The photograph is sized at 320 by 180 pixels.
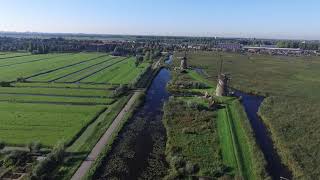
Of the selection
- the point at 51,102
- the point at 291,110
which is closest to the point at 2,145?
the point at 51,102

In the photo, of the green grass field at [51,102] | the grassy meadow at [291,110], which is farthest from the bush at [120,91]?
the grassy meadow at [291,110]

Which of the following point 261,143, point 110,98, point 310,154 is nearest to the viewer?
point 310,154

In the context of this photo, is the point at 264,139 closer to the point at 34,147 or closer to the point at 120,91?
the point at 34,147

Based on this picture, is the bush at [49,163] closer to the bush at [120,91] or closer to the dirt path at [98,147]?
the dirt path at [98,147]

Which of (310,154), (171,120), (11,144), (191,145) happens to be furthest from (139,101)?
(310,154)

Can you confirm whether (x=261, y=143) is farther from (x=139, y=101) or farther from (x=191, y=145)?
(x=139, y=101)

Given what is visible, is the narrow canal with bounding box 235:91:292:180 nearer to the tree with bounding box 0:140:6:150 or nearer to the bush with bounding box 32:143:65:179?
the bush with bounding box 32:143:65:179
